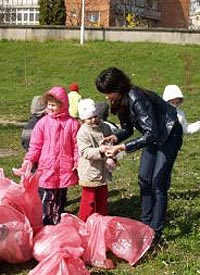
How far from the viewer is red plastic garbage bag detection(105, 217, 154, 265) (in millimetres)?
4898

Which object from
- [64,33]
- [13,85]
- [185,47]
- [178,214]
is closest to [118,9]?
[64,33]

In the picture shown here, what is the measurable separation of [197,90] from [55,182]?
17.3m

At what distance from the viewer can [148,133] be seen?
4754mm

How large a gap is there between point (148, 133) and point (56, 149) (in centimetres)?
112

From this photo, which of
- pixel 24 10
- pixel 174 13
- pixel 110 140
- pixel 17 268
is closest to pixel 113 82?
pixel 110 140

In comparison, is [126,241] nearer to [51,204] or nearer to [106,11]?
[51,204]

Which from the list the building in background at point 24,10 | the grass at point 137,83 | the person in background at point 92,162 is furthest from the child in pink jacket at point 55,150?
the building in background at point 24,10

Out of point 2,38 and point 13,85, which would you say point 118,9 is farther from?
point 13,85

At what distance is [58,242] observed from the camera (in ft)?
15.3

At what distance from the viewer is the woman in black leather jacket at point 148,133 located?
4.77 metres

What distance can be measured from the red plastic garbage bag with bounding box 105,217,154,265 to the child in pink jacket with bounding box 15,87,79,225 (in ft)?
2.67

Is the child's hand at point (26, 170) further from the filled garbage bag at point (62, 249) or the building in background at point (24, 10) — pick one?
the building in background at point (24, 10)

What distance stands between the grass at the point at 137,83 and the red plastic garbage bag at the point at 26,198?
411mm

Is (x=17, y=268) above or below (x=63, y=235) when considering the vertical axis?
below
